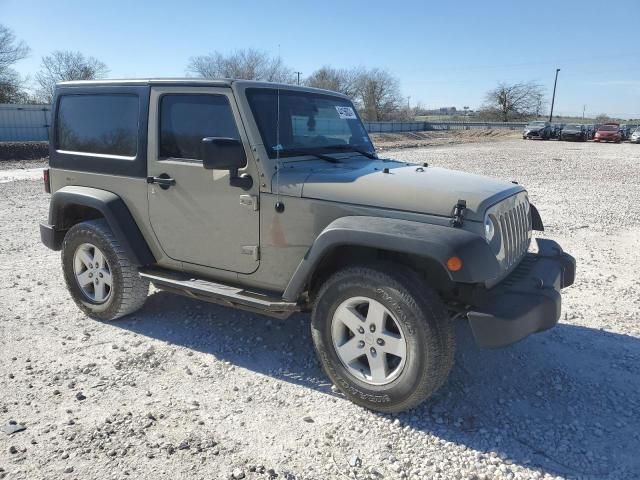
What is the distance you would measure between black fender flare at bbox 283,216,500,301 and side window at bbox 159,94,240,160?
1.08 meters

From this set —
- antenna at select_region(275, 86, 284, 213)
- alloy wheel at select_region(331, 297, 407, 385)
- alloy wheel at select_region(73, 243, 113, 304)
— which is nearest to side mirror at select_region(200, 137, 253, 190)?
antenna at select_region(275, 86, 284, 213)

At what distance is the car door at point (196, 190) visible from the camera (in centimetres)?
374

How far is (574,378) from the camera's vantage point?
377cm

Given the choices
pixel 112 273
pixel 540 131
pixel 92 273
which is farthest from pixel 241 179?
pixel 540 131

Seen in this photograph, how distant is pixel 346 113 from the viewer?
462cm

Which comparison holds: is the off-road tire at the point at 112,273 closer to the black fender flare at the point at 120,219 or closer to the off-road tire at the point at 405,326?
the black fender flare at the point at 120,219

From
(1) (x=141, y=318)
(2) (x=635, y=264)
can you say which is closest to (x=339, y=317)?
(1) (x=141, y=318)

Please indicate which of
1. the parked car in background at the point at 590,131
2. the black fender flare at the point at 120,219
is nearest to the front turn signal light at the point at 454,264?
the black fender flare at the point at 120,219

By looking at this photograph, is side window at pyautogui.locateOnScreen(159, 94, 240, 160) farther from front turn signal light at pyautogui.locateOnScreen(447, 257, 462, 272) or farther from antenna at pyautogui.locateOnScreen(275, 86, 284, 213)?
front turn signal light at pyautogui.locateOnScreen(447, 257, 462, 272)

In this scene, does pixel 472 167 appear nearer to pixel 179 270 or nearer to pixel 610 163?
pixel 610 163

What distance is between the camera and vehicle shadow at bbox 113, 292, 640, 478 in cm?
301

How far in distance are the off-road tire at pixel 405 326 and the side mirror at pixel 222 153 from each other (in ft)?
3.34

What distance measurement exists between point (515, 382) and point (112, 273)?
3.30 metres

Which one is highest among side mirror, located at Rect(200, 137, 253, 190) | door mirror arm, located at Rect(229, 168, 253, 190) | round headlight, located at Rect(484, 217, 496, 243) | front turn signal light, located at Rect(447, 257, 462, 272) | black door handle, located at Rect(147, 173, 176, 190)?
side mirror, located at Rect(200, 137, 253, 190)
